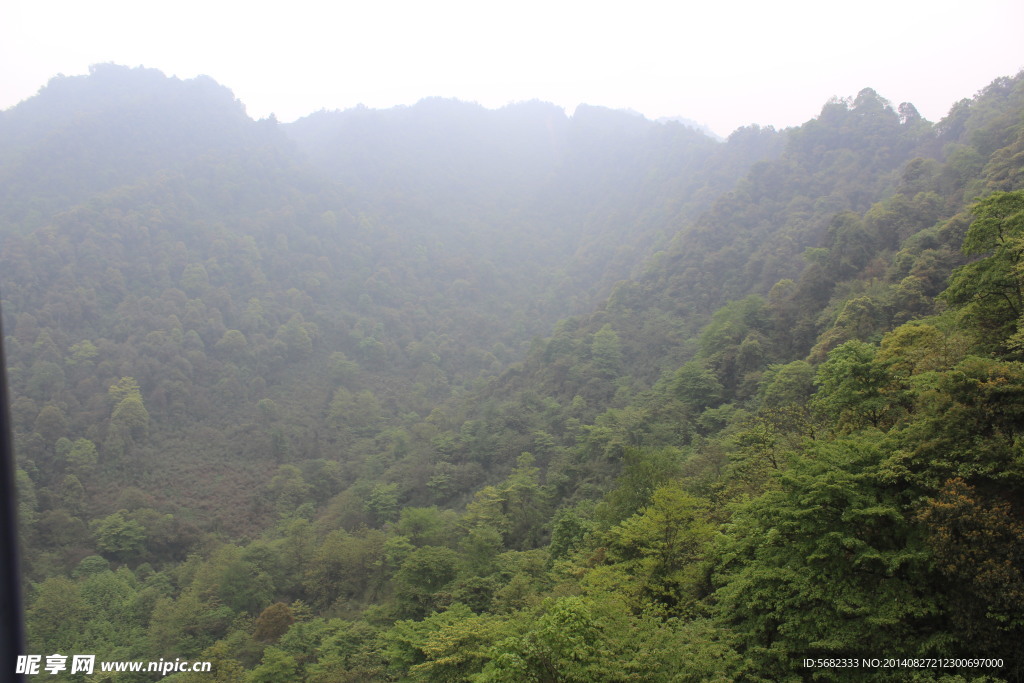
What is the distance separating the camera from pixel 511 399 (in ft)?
144

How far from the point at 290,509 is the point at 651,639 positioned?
118ft

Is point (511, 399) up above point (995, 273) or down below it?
below

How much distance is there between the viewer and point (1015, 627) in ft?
22.3

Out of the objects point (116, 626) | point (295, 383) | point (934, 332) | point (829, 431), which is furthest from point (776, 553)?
point (295, 383)

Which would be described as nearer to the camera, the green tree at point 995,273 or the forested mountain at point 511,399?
the forested mountain at point 511,399

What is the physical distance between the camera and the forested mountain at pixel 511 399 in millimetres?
8539

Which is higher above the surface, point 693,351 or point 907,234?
point 907,234

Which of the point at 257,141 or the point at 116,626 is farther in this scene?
the point at 257,141

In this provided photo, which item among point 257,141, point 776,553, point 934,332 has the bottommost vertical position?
point 776,553

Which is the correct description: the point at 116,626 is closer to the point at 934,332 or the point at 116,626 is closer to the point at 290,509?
the point at 290,509

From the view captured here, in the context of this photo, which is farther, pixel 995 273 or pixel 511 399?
pixel 511 399

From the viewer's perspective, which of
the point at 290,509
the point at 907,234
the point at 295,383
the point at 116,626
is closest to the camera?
the point at 116,626

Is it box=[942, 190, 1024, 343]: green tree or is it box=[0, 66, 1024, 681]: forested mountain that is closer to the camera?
box=[0, 66, 1024, 681]: forested mountain

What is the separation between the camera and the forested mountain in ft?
28.0
